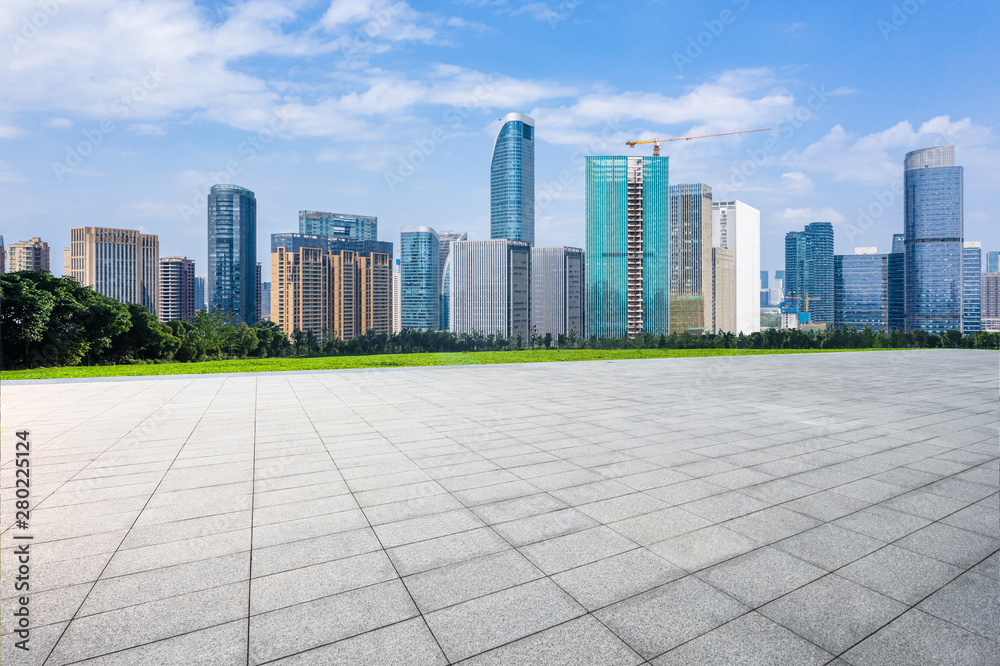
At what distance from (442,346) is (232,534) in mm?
39964

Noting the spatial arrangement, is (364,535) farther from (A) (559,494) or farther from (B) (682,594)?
(B) (682,594)

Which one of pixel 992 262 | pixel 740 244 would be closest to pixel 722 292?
pixel 740 244

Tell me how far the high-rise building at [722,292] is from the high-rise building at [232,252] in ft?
422

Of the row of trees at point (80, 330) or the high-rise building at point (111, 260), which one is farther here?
the high-rise building at point (111, 260)

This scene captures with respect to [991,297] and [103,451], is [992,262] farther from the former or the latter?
[103,451]

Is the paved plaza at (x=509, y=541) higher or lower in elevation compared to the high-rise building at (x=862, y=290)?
lower

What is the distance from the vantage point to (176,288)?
12362 centimetres

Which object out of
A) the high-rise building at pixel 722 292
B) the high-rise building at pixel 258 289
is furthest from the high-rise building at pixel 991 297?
the high-rise building at pixel 258 289

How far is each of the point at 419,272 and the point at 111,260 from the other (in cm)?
8625

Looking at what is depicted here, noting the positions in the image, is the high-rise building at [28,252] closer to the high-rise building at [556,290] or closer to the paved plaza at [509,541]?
the paved plaza at [509,541]

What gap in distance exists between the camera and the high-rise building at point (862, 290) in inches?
4535

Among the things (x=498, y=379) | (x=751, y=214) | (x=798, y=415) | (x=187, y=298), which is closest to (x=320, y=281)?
(x=187, y=298)

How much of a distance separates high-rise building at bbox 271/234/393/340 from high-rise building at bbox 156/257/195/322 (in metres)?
28.1

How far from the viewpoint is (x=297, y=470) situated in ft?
18.2
